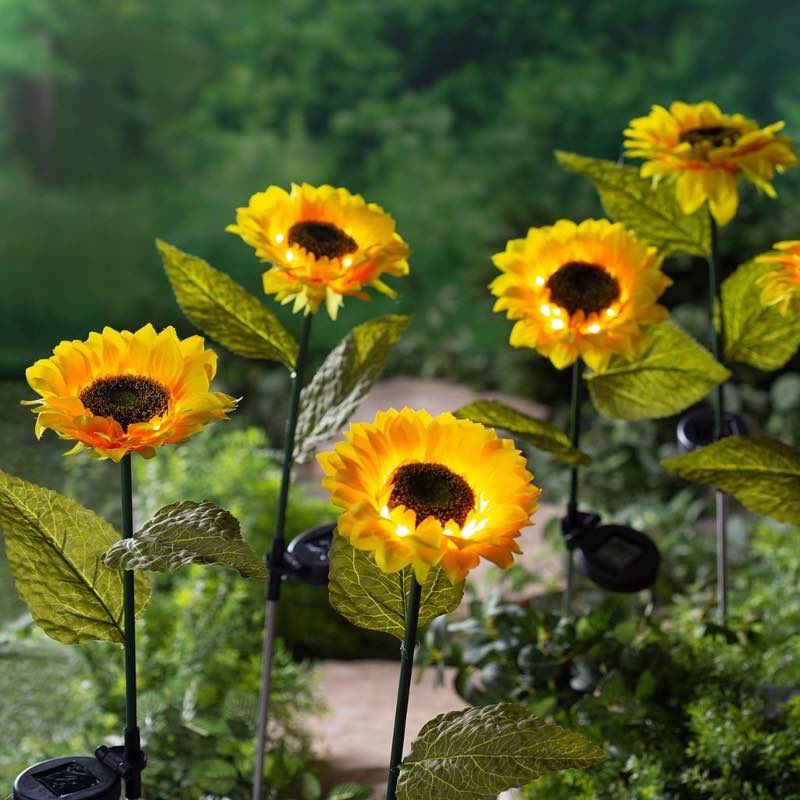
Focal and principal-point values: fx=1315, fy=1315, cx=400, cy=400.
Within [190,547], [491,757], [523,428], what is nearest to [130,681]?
[190,547]

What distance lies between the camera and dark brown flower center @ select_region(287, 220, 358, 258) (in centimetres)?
110

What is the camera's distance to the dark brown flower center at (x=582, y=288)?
119 cm

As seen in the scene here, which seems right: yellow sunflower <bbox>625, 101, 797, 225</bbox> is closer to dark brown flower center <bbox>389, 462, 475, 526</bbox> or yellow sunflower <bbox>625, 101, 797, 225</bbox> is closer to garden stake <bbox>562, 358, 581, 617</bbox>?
garden stake <bbox>562, 358, 581, 617</bbox>

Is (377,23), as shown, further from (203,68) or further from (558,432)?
(558,432)

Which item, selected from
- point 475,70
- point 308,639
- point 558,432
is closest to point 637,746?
point 558,432

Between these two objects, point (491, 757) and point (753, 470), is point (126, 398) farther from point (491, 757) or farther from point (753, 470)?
point (753, 470)

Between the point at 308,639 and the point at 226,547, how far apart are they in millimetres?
1545

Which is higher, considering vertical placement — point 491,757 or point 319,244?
point 319,244

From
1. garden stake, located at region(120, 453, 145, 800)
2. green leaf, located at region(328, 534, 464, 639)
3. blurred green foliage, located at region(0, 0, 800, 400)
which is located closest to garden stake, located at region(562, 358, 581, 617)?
green leaf, located at region(328, 534, 464, 639)

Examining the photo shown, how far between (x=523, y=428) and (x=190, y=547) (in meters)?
0.51

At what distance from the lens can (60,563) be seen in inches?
37.2

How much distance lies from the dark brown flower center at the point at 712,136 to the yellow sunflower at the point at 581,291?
13 centimetres

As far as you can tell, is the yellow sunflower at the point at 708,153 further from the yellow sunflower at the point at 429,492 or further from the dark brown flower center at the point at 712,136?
the yellow sunflower at the point at 429,492

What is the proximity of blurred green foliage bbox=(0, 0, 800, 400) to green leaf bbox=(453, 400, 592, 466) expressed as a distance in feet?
13.6
